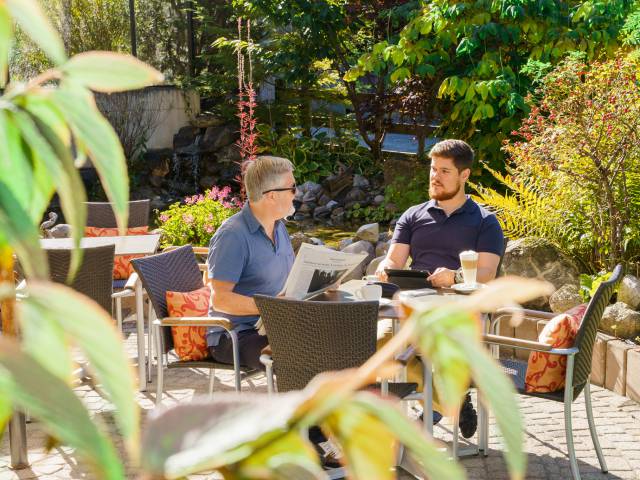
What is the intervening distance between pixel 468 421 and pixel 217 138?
1005 cm

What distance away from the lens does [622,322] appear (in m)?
5.23

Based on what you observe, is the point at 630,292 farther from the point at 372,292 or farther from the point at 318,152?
the point at 318,152

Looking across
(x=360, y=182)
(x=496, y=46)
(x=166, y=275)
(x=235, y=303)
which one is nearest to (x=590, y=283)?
(x=235, y=303)

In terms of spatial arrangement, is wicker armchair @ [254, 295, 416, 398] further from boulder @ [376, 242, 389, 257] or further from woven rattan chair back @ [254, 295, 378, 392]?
boulder @ [376, 242, 389, 257]

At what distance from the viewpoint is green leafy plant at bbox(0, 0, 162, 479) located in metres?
0.32

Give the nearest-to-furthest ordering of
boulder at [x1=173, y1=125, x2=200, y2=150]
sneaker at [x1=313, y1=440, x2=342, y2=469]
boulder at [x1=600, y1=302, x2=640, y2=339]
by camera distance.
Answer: sneaker at [x1=313, y1=440, x2=342, y2=469], boulder at [x1=600, y1=302, x2=640, y2=339], boulder at [x1=173, y1=125, x2=200, y2=150]

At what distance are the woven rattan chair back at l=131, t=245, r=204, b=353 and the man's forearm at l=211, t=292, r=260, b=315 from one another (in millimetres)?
397

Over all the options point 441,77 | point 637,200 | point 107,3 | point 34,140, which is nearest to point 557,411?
point 637,200

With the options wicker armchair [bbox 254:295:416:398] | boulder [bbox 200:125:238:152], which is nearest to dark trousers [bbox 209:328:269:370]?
wicker armchair [bbox 254:295:416:398]

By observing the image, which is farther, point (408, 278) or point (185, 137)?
point (185, 137)

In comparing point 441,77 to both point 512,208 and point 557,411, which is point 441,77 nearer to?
point 512,208

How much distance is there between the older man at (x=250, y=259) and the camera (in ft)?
13.9

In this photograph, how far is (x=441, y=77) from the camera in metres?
10.5

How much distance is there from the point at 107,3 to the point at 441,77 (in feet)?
20.1
